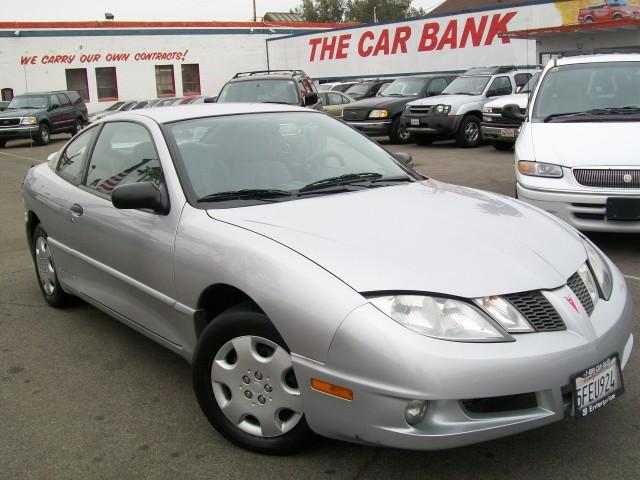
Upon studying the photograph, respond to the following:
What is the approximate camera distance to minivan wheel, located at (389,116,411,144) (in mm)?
17562

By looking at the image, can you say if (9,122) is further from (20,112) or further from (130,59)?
(130,59)

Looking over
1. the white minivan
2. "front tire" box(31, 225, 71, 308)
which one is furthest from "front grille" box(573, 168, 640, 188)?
"front tire" box(31, 225, 71, 308)

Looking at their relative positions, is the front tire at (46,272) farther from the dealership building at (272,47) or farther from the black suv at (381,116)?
the dealership building at (272,47)

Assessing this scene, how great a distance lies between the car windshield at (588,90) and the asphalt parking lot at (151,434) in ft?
9.90

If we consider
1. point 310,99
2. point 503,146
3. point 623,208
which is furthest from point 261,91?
point 623,208

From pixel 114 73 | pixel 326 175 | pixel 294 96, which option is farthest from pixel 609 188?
pixel 114 73

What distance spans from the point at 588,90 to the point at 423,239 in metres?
5.33

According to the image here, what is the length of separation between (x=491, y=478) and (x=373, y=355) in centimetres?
75

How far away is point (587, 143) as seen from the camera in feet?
21.2

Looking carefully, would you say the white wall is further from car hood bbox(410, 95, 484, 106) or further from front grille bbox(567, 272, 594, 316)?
front grille bbox(567, 272, 594, 316)

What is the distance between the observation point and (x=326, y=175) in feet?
12.7

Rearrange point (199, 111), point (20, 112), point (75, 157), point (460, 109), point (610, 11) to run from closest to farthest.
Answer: point (199, 111) → point (75, 157) → point (460, 109) → point (610, 11) → point (20, 112)

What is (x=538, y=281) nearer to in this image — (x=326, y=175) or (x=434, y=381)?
(x=434, y=381)

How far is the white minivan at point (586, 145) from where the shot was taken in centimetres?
602
